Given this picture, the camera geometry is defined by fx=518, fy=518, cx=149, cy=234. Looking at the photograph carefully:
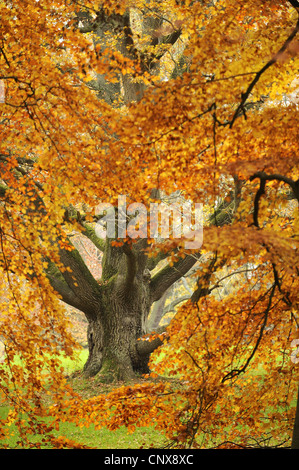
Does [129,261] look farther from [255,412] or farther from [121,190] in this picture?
[255,412]

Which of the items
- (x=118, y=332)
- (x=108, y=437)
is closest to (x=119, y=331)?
(x=118, y=332)

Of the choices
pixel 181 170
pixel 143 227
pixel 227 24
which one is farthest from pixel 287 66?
pixel 143 227

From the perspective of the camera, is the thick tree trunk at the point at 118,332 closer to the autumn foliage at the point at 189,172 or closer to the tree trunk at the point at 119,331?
the tree trunk at the point at 119,331

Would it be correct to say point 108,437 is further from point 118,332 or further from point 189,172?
point 189,172

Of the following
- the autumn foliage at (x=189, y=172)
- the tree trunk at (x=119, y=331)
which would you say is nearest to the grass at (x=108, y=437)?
the autumn foliage at (x=189, y=172)

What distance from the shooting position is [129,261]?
11.2 m

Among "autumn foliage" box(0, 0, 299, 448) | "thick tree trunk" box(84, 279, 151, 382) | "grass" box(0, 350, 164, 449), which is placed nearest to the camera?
"autumn foliage" box(0, 0, 299, 448)

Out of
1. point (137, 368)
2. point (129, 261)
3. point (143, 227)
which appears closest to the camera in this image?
point (143, 227)

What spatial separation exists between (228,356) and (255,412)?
33.2 inches

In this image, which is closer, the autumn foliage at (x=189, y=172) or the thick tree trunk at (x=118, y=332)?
the autumn foliage at (x=189, y=172)

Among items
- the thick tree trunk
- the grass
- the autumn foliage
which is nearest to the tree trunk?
the thick tree trunk

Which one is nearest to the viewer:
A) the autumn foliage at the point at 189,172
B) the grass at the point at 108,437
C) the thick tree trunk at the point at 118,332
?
the autumn foliage at the point at 189,172

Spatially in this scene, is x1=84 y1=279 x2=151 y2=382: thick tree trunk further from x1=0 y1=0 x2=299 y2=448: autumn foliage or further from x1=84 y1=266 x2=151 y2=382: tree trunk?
x1=0 y1=0 x2=299 y2=448: autumn foliage

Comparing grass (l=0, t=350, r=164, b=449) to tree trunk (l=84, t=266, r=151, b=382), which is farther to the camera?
tree trunk (l=84, t=266, r=151, b=382)
